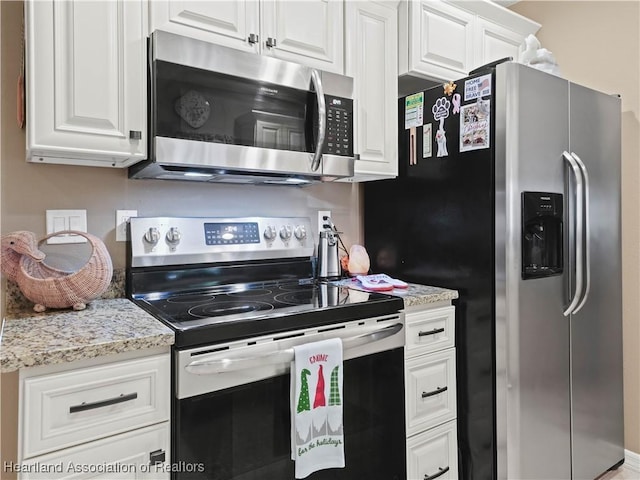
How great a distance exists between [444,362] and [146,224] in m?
1.30

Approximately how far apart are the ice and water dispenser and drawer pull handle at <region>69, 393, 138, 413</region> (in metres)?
1.41

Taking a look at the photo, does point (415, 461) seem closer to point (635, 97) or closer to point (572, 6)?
point (635, 97)

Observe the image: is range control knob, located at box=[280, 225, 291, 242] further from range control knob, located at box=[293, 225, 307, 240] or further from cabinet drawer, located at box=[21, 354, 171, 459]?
cabinet drawer, located at box=[21, 354, 171, 459]

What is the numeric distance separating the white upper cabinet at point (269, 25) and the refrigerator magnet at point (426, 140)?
457mm

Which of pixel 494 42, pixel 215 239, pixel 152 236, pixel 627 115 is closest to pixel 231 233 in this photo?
pixel 215 239

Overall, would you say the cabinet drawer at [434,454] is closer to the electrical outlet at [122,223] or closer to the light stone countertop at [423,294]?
the light stone countertop at [423,294]

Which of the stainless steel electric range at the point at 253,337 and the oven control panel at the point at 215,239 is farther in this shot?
the oven control panel at the point at 215,239

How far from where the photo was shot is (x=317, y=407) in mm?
1355

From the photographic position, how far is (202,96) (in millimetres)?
1462

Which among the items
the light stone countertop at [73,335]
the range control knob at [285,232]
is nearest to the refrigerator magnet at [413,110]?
the range control knob at [285,232]

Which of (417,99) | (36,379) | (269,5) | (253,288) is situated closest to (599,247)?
(417,99)

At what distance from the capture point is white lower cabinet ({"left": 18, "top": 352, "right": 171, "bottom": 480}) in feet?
3.23

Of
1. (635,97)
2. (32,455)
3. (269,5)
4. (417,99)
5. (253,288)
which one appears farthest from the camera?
(635,97)

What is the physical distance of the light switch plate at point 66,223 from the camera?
5.00 feet
